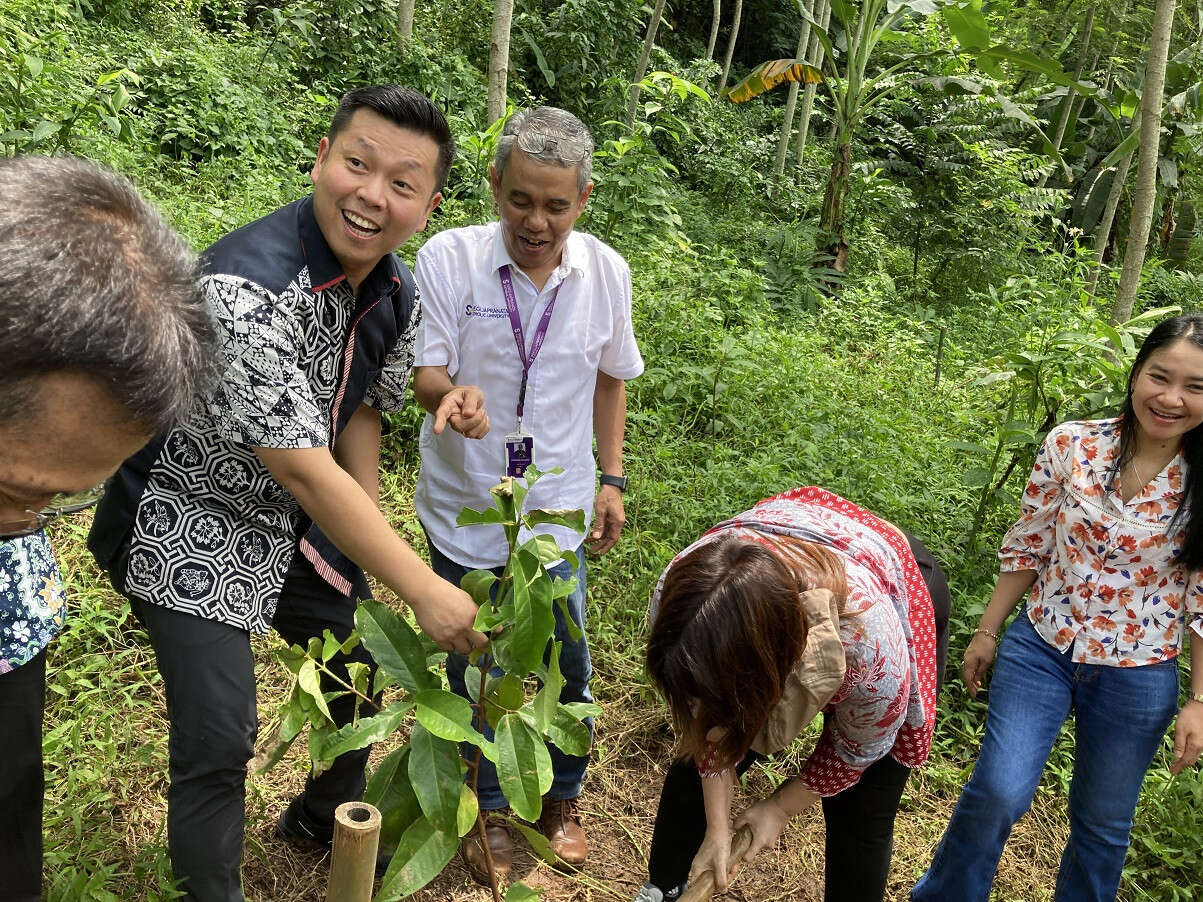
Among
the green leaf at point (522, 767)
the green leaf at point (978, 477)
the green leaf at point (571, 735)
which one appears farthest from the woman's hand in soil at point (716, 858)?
the green leaf at point (978, 477)

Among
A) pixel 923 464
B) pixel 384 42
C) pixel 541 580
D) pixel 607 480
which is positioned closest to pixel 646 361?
pixel 923 464

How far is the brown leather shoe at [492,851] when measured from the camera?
2.59 metres

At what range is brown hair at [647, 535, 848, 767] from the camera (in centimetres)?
162

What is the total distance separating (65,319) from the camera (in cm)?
87

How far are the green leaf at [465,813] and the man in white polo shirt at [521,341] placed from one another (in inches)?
36.0

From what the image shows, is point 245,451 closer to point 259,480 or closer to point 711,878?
point 259,480

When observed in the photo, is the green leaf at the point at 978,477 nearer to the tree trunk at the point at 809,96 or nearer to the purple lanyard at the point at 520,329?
the purple lanyard at the point at 520,329

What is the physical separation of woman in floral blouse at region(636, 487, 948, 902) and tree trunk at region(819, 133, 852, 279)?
5.88m

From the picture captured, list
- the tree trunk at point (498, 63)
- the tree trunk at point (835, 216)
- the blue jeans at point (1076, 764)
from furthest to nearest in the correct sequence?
the tree trunk at point (835, 216), the tree trunk at point (498, 63), the blue jeans at point (1076, 764)

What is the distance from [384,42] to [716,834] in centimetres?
885

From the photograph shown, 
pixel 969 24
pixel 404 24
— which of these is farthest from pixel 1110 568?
pixel 404 24

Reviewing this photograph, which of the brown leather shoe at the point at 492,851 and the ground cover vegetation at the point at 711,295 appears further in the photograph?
the ground cover vegetation at the point at 711,295

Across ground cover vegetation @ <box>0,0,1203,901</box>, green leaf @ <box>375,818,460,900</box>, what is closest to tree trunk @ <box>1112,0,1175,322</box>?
ground cover vegetation @ <box>0,0,1203,901</box>

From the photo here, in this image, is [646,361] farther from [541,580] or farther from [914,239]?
[914,239]
